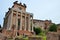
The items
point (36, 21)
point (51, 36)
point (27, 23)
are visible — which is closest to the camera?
point (51, 36)

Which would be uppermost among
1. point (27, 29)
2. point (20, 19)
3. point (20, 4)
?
point (20, 4)

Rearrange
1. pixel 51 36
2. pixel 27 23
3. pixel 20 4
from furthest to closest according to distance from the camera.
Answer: pixel 20 4 → pixel 27 23 → pixel 51 36

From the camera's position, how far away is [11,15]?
47688 mm

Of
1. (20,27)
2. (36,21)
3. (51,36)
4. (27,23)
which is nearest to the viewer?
(51,36)

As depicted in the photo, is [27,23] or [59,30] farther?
[27,23]

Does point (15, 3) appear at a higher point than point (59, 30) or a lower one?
higher

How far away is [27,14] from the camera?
51094 millimetres

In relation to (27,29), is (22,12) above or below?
above

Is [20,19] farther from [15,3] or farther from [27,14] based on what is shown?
[15,3]

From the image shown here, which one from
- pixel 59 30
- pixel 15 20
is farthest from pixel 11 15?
pixel 59 30

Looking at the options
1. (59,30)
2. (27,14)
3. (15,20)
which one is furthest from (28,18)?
(59,30)

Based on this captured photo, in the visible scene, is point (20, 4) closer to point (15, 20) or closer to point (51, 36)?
point (15, 20)

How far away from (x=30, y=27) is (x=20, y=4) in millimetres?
9781

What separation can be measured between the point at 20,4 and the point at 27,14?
571 centimetres
